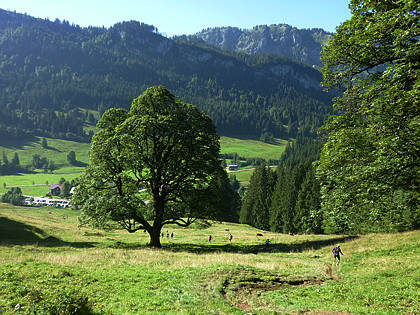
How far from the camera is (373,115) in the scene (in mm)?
15430

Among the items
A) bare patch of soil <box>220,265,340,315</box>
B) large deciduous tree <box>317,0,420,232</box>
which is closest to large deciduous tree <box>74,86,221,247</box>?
large deciduous tree <box>317,0,420,232</box>

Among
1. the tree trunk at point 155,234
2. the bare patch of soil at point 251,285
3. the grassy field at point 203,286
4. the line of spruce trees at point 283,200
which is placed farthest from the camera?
the line of spruce trees at point 283,200

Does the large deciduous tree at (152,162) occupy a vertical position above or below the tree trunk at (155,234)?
above

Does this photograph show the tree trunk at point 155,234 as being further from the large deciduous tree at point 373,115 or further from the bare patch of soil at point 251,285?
the large deciduous tree at point 373,115

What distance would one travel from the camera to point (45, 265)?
16.9 meters

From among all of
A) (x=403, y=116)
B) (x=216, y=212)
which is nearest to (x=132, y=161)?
(x=216, y=212)

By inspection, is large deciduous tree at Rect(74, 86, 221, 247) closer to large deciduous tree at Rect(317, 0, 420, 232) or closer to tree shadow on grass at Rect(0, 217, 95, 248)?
tree shadow on grass at Rect(0, 217, 95, 248)

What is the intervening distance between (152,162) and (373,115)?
19.9 metres

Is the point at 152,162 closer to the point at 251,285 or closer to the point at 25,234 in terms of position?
the point at 251,285

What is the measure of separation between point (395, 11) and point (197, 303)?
1659 centimetres

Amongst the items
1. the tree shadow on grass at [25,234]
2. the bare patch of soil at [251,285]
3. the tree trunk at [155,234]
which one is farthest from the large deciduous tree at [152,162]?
the bare patch of soil at [251,285]

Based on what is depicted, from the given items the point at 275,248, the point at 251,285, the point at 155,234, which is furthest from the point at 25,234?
the point at 251,285

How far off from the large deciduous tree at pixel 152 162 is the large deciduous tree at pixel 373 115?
13.2 metres

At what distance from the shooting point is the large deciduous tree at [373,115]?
13297 mm
